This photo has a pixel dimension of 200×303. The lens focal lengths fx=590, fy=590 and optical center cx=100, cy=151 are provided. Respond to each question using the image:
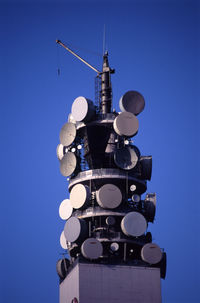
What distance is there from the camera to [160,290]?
72.1 metres

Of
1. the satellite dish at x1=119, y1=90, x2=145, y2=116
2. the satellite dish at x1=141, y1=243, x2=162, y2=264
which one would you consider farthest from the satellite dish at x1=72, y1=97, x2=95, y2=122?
the satellite dish at x1=141, y1=243, x2=162, y2=264

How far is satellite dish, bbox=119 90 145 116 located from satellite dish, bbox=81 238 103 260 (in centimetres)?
1957

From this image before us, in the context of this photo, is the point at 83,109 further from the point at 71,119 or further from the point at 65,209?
the point at 65,209

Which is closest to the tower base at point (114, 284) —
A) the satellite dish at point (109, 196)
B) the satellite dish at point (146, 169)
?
the satellite dish at point (109, 196)

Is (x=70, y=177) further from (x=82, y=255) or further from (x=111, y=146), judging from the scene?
(x=82, y=255)

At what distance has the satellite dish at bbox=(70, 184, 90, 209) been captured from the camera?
74.9m

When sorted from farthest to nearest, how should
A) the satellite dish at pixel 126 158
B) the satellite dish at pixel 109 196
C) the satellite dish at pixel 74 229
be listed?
1. the satellite dish at pixel 126 158
2. the satellite dish at pixel 109 196
3. the satellite dish at pixel 74 229

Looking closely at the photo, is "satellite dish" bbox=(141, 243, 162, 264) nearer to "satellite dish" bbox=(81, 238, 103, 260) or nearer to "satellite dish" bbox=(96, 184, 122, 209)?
"satellite dish" bbox=(81, 238, 103, 260)

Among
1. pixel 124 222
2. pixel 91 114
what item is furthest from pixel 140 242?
pixel 91 114

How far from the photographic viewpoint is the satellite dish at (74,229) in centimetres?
7312

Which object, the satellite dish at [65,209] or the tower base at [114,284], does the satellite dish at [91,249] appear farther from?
the satellite dish at [65,209]

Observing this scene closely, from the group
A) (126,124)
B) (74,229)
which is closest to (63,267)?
(74,229)

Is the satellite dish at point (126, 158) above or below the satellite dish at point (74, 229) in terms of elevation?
above

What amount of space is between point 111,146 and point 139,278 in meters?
18.4
